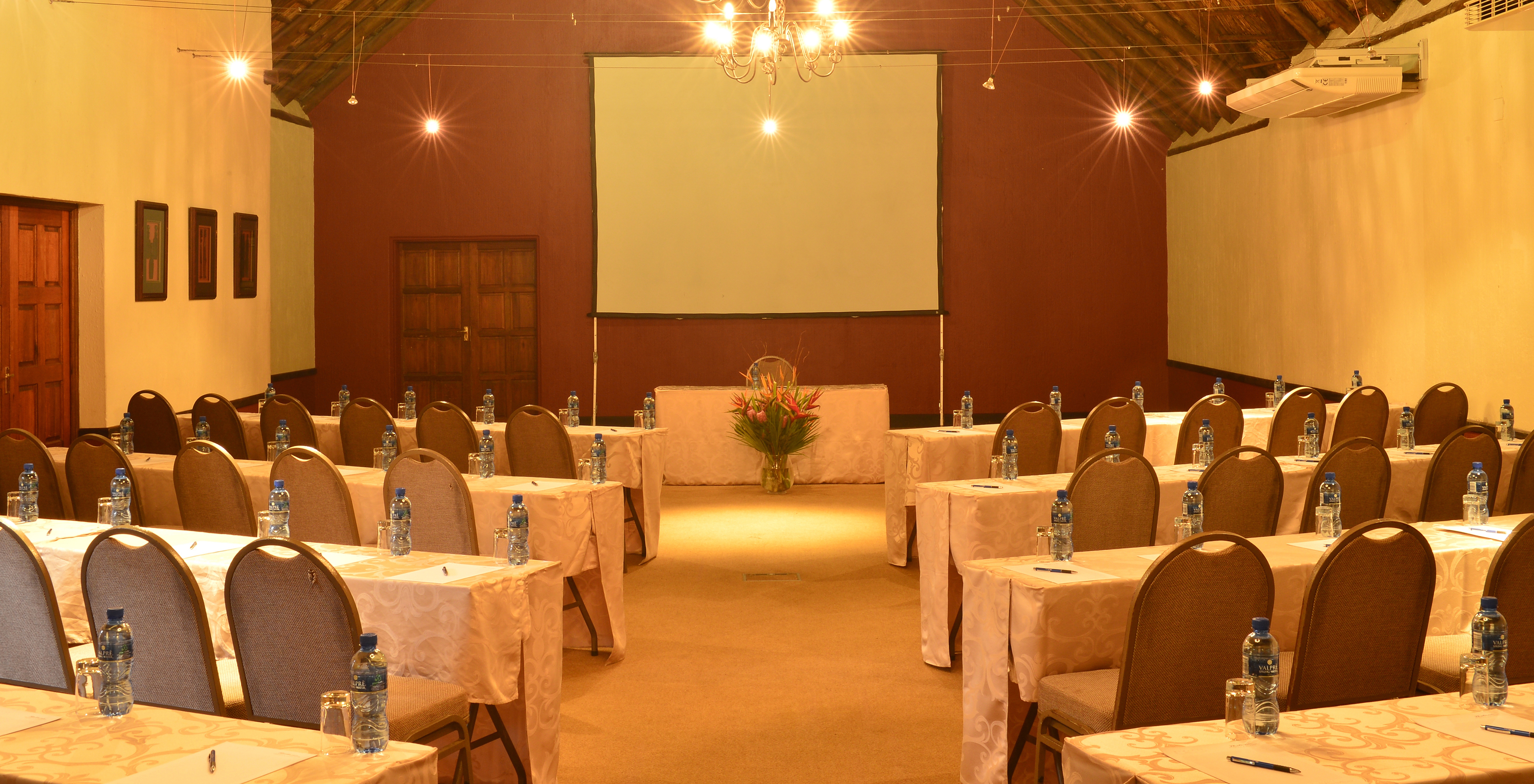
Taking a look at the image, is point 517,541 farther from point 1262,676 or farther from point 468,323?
point 468,323

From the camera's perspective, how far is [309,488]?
4.77m

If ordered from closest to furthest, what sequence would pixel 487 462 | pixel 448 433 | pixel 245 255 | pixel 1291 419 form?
1. pixel 487 462
2. pixel 448 433
3. pixel 1291 419
4. pixel 245 255

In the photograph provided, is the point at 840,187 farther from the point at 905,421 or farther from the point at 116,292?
the point at 116,292

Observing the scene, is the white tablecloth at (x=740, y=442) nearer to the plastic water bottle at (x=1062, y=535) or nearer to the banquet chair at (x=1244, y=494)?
the banquet chair at (x=1244, y=494)

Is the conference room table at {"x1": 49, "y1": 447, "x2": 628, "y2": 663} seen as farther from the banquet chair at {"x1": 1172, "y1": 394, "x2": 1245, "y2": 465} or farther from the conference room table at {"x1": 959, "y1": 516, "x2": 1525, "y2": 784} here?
the banquet chair at {"x1": 1172, "y1": 394, "x2": 1245, "y2": 465}

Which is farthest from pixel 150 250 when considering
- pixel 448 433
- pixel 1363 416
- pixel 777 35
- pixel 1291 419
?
pixel 1363 416

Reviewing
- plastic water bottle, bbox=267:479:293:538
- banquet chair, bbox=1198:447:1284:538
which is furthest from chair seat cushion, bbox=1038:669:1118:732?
plastic water bottle, bbox=267:479:293:538

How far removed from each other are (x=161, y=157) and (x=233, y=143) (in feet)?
4.20

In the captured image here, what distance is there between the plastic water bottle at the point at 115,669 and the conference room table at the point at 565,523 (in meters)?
2.35

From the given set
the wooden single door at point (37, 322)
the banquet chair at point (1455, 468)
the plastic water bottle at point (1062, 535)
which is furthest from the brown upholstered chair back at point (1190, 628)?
the wooden single door at point (37, 322)

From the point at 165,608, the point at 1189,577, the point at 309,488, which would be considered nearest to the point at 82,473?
the point at 309,488

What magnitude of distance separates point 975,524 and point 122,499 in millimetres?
3142

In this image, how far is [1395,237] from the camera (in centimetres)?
908

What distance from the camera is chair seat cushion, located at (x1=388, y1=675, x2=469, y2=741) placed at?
3.05m
